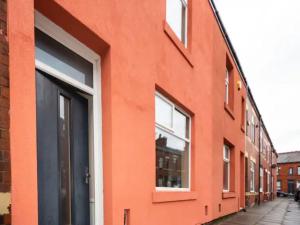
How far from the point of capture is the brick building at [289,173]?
65.1 meters

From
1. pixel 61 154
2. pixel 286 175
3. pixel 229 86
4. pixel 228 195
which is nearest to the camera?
pixel 61 154

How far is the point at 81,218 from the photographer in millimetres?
3410

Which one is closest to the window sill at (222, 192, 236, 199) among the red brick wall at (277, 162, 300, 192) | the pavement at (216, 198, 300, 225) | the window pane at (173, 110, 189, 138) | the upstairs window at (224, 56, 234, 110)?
the pavement at (216, 198, 300, 225)

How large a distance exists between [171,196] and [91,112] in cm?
258

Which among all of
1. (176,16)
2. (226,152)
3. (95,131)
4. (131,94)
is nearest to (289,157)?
(226,152)

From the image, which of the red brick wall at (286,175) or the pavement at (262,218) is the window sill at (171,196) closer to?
the pavement at (262,218)

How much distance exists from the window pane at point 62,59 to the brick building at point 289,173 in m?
68.7

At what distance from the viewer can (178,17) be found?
671 cm

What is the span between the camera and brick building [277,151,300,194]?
65.1 meters

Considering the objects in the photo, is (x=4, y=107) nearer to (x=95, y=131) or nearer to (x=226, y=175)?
(x=95, y=131)

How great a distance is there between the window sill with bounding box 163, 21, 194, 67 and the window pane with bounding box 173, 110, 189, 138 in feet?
3.84

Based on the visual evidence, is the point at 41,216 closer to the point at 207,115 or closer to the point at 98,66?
the point at 98,66

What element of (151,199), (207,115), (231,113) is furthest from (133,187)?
(231,113)

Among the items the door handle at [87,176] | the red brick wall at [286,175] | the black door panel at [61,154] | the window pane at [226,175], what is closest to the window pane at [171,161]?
the door handle at [87,176]
